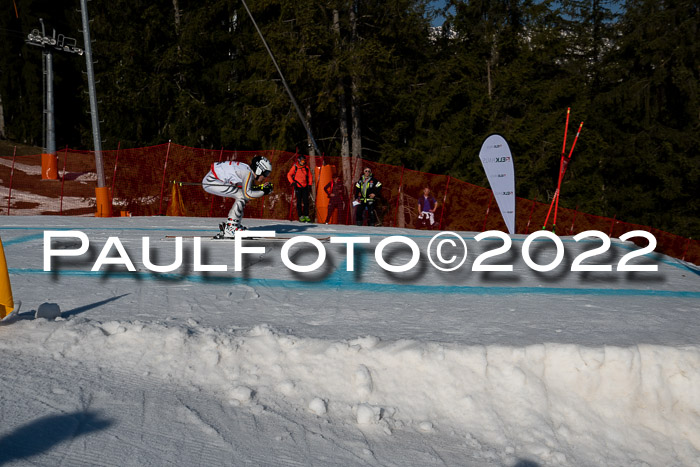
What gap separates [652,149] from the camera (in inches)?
1305

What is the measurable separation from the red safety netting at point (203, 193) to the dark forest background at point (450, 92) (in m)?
7.54

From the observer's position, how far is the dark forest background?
28.9 m

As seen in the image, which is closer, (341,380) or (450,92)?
(341,380)

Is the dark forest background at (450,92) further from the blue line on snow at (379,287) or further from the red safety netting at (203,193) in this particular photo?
the blue line on snow at (379,287)

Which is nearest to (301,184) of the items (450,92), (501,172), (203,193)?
(203,193)

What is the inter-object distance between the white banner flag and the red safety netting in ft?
12.5

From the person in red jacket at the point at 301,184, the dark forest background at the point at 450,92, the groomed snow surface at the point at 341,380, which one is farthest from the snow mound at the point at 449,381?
the dark forest background at the point at 450,92

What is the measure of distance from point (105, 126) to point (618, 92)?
28393mm

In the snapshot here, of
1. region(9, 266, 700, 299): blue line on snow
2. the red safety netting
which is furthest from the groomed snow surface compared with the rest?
the red safety netting

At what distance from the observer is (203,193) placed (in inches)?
834

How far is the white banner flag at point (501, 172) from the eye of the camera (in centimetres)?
1586

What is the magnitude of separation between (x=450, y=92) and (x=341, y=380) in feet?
90.1

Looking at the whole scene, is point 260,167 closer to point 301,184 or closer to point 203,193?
point 301,184

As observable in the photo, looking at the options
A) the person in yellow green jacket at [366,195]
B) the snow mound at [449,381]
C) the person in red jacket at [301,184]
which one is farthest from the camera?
the person in red jacket at [301,184]
